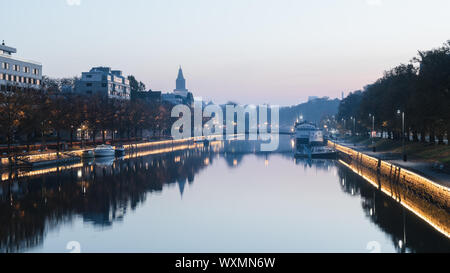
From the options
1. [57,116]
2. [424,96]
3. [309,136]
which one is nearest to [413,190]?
[424,96]

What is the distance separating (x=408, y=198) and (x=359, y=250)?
20.4 metres

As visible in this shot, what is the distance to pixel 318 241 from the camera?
34031 millimetres

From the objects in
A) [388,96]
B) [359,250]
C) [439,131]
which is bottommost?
[359,250]

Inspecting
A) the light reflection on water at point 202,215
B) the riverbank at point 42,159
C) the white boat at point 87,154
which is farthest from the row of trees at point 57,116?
the light reflection on water at point 202,215

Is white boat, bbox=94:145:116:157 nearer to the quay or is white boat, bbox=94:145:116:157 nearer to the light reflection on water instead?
the light reflection on water

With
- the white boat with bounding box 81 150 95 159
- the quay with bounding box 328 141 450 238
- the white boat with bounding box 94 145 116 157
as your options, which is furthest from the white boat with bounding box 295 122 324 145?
the quay with bounding box 328 141 450 238

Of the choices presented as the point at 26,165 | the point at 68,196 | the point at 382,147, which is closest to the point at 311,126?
the point at 382,147

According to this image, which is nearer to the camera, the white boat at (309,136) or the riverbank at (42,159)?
the riverbank at (42,159)

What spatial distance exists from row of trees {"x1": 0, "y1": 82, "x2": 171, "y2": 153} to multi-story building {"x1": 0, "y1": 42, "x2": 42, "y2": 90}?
11453 mm

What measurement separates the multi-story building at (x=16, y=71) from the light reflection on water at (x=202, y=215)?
7285cm

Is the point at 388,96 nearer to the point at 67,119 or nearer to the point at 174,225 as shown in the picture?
the point at 67,119

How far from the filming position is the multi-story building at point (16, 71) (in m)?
133

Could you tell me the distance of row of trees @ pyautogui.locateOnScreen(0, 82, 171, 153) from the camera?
272ft

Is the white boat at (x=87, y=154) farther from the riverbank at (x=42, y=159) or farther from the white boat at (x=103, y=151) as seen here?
the white boat at (x=103, y=151)
